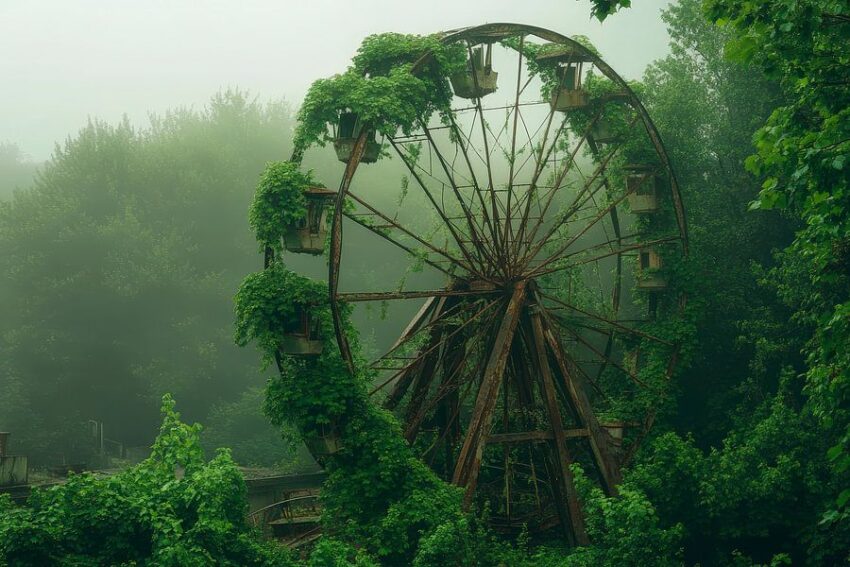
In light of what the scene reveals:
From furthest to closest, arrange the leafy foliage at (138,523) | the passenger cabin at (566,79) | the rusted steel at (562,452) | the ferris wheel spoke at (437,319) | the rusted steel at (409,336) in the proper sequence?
the passenger cabin at (566,79), the rusted steel at (409,336), the ferris wheel spoke at (437,319), the rusted steel at (562,452), the leafy foliage at (138,523)

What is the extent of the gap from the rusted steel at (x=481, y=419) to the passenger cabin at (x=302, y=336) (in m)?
2.79

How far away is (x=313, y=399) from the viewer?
16641 mm

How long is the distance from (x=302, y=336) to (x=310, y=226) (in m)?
1.83

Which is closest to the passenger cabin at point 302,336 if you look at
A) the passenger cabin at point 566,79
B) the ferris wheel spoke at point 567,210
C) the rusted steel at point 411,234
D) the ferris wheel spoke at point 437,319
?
the ferris wheel spoke at point 437,319

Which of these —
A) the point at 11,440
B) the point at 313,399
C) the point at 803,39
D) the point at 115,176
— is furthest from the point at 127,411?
the point at 803,39

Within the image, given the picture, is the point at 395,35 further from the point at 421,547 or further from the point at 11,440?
the point at 11,440

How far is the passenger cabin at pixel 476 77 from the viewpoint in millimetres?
18656

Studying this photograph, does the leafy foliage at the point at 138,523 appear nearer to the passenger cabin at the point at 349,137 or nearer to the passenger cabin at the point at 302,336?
the passenger cabin at the point at 302,336

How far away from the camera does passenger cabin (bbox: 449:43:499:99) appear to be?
61.2 ft

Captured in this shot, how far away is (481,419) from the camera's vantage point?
1659 cm

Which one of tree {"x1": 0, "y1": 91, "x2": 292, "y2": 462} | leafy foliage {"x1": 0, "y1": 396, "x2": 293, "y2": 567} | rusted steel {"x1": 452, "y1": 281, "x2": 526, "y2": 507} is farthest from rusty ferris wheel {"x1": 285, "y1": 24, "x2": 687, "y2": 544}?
tree {"x1": 0, "y1": 91, "x2": 292, "y2": 462}

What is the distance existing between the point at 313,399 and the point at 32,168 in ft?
198

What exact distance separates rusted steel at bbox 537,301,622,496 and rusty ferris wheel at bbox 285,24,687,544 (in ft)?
0.08

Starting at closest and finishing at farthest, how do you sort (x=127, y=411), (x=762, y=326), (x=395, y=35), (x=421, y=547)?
1. (x=421, y=547)
2. (x=395, y=35)
3. (x=762, y=326)
4. (x=127, y=411)
